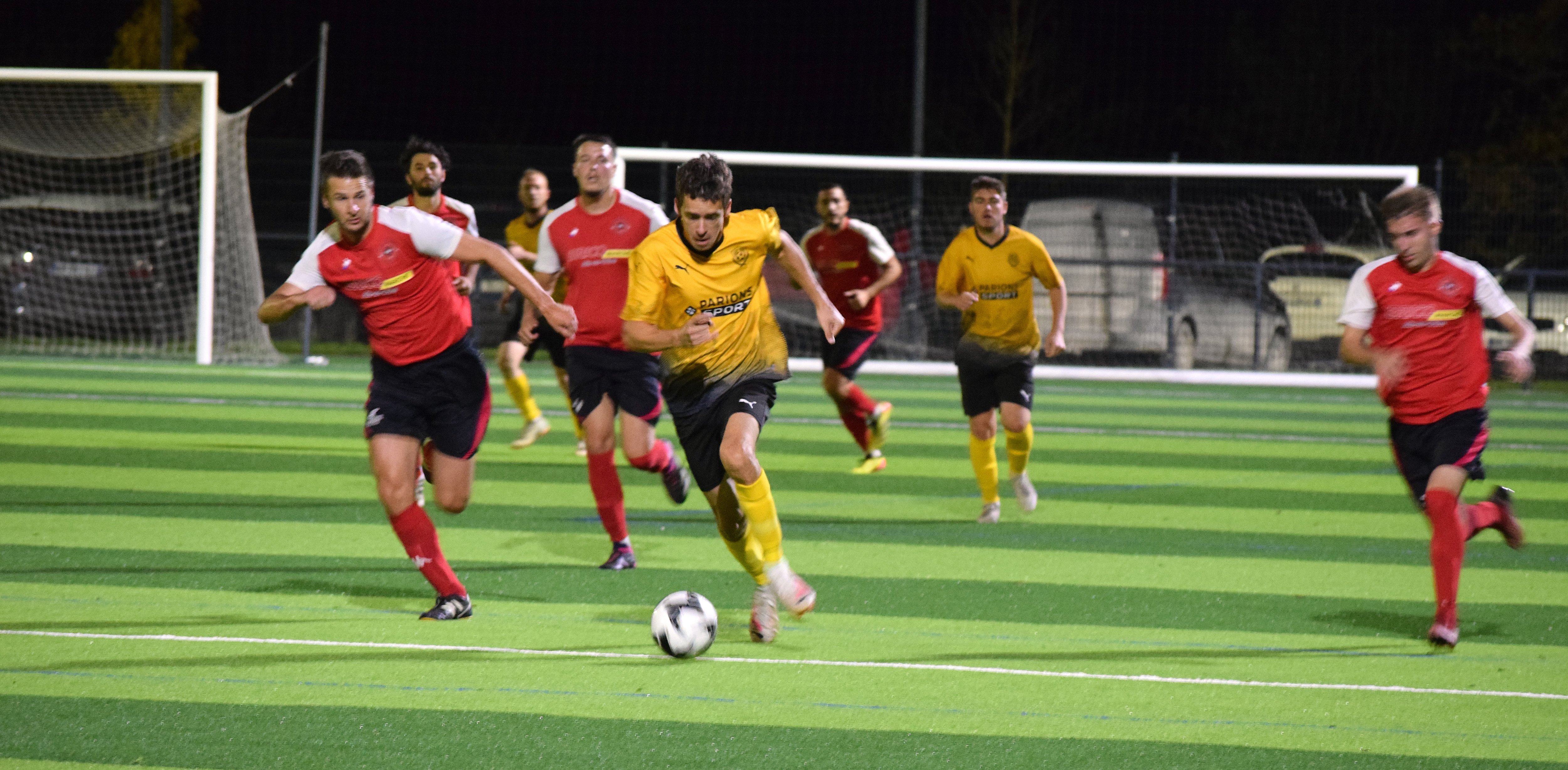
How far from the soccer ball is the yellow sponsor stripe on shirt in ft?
5.62

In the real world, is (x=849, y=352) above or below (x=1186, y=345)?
below

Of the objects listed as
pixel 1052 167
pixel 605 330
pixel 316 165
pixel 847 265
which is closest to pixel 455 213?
pixel 605 330

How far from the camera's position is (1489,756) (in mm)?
4559

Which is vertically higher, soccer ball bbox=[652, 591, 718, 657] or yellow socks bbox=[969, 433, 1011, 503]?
yellow socks bbox=[969, 433, 1011, 503]

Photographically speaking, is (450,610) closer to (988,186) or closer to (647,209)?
(647,209)

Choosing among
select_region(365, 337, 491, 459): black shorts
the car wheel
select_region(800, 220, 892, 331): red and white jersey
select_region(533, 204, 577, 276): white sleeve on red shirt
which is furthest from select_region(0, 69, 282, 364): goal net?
select_region(365, 337, 491, 459): black shorts

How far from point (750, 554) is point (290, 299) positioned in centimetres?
201

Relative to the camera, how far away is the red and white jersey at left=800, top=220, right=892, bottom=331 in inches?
474

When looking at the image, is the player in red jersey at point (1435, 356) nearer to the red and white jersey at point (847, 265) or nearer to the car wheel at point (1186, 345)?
the red and white jersey at point (847, 265)

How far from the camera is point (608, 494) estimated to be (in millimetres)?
7477

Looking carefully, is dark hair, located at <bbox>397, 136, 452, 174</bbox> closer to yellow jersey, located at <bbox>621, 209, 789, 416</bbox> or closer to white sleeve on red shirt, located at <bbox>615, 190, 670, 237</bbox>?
white sleeve on red shirt, located at <bbox>615, 190, 670, 237</bbox>

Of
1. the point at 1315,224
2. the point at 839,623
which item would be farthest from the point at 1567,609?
the point at 1315,224

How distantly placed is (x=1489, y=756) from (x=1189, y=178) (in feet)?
66.6

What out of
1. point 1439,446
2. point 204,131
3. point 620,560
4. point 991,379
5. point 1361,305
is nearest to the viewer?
point 1439,446
